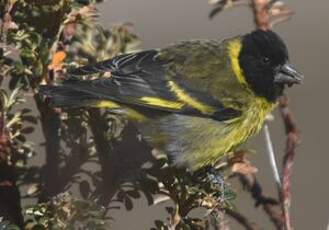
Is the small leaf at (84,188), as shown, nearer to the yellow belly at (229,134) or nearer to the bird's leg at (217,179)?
the bird's leg at (217,179)

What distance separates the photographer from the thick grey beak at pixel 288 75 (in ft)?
12.3

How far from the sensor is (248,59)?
13.0 ft

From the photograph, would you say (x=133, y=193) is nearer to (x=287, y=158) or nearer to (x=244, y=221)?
(x=244, y=221)

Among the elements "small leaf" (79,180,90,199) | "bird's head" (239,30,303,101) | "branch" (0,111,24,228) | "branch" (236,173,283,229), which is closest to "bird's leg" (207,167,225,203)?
"branch" (236,173,283,229)

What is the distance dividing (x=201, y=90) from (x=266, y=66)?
0.35 m

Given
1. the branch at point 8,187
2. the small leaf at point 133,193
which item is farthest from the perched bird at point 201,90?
the branch at point 8,187

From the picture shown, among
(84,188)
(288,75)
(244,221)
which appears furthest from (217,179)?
(288,75)

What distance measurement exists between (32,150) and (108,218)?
1.69 feet

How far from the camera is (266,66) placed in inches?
153

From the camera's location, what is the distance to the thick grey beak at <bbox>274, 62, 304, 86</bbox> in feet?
12.3

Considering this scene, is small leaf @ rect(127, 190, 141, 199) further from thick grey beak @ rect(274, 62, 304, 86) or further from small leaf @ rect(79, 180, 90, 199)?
thick grey beak @ rect(274, 62, 304, 86)

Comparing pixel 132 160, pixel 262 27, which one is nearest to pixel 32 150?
pixel 132 160

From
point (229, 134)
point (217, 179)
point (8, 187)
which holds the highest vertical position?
point (8, 187)

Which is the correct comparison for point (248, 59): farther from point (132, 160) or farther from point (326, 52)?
point (326, 52)
